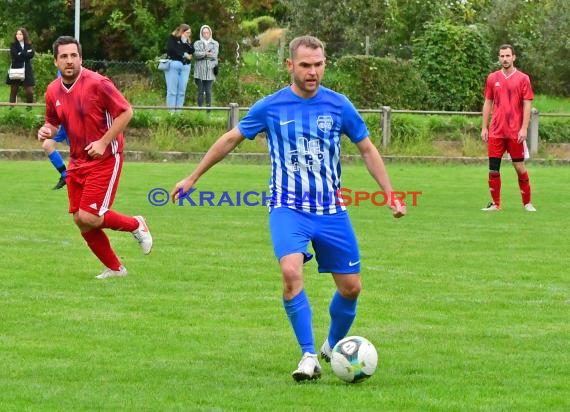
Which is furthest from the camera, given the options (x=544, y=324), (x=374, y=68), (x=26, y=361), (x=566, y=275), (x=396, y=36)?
→ (x=396, y=36)

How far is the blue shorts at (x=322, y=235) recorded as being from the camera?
7.49 meters

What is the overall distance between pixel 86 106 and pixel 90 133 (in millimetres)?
232

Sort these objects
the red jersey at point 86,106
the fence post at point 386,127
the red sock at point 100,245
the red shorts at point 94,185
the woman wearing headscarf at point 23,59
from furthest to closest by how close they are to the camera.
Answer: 1. the fence post at point 386,127
2. the woman wearing headscarf at point 23,59
3. the red sock at point 100,245
4. the red shorts at point 94,185
5. the red jersey at point 86,106

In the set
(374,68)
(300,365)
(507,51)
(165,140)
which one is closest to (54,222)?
(507,51)

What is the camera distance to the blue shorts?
749 centimetres

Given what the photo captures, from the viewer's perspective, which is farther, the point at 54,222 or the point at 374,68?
the point at 374,68

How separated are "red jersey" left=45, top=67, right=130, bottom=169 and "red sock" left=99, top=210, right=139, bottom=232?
52 cm

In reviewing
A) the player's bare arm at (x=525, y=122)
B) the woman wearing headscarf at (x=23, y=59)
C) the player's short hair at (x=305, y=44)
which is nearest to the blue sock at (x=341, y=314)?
the player's short hair at (x=305, y=44)

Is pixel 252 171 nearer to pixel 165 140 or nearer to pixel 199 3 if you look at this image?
pixel 165 140

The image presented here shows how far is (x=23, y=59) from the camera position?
28188 mm

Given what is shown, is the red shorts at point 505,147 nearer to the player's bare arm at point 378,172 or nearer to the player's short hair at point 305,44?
the player's bare arm at point 378,172

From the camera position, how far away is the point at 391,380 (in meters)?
7.32

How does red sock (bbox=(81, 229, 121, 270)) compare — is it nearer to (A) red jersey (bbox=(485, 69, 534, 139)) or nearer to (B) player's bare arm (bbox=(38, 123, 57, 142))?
(B) player's bare arm (bbox=(38, 123, 57, 142))

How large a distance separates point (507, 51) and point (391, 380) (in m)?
10.8
